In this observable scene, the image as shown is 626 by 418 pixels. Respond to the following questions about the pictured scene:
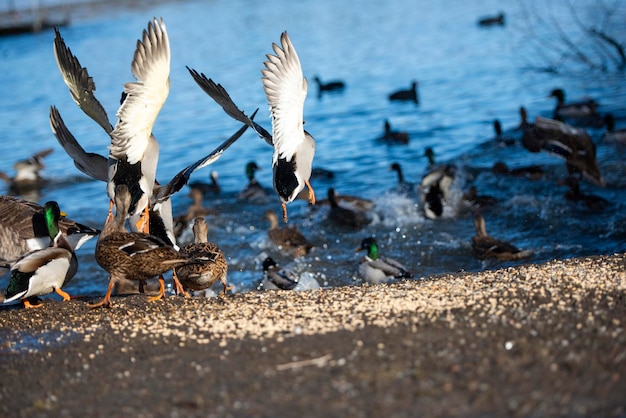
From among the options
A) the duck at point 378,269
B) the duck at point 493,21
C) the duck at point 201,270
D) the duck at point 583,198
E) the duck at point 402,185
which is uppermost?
the duck at point 201,270

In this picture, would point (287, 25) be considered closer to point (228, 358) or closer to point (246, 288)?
point (246, 288)

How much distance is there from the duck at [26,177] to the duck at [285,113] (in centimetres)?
1024

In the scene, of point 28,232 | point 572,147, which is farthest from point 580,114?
point 28,232

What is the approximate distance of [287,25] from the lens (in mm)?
40281

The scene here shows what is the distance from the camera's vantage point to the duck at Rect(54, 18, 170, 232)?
733 cm

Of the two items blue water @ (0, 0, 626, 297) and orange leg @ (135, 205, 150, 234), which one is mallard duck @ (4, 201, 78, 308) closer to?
orange leg @ (135, 205, 150, 234)

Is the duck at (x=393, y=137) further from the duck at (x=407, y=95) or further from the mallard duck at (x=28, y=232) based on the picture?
the mallard duck at (x=28, y=232)

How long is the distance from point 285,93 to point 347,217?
16.9 feet

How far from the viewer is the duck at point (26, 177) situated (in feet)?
58.5

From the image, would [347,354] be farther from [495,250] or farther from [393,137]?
[393,137]

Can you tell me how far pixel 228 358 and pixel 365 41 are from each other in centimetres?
3111

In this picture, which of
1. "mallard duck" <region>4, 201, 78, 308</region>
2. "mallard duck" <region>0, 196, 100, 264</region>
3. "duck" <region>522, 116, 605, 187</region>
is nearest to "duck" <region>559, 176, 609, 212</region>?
"duck" <region>522, 116, 605, 187</region>

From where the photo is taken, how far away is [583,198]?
1266 cm

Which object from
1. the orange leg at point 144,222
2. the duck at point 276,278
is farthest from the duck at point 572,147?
the orange leg at point 144,222
